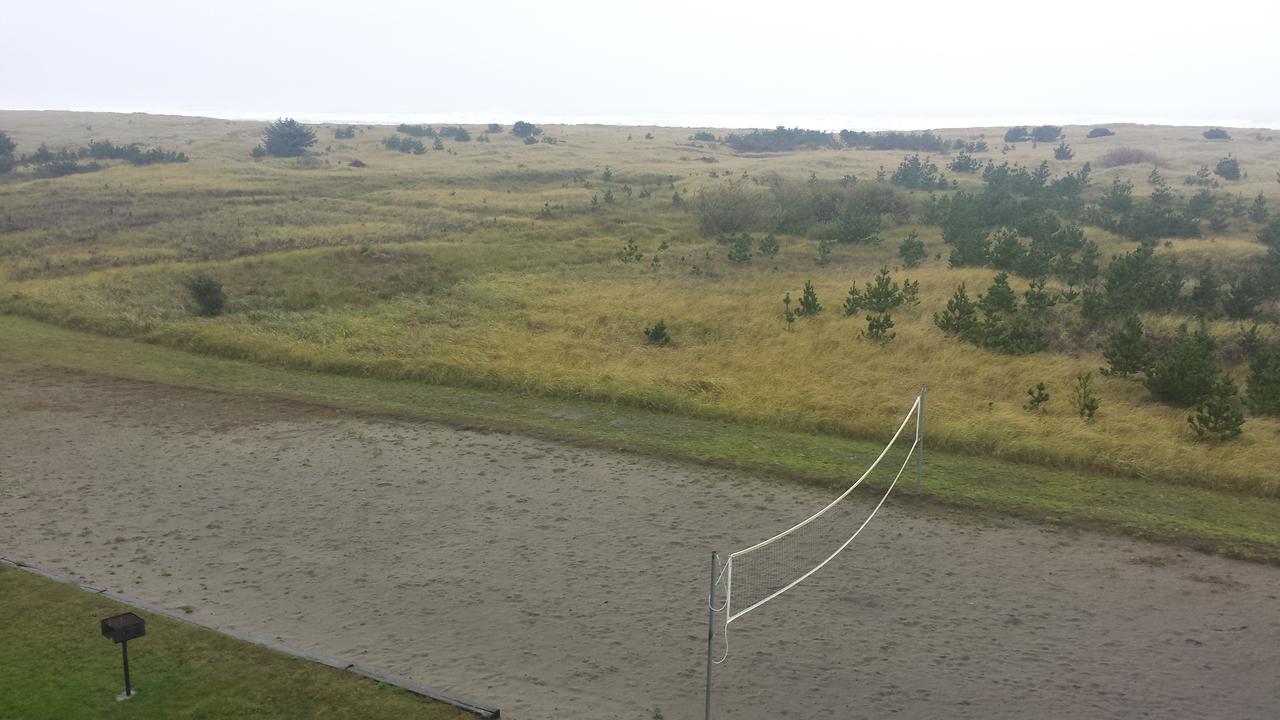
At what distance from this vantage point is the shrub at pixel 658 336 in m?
24.8

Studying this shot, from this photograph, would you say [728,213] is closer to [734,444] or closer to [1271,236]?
[1271,236]

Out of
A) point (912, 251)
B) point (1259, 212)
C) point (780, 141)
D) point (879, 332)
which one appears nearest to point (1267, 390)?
point (879, 332)

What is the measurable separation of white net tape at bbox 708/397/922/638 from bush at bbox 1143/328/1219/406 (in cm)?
777

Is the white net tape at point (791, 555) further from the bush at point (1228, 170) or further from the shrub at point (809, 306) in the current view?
the bush at point (1228, 170)

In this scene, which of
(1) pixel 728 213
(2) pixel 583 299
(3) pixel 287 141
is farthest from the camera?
(3) pixel 287 141

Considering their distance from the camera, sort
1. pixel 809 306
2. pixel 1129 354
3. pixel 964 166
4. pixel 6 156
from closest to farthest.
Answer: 1. pixel 1129 354
2. pixel 809 306
3. pixel 6 156
4. pixel 964 166

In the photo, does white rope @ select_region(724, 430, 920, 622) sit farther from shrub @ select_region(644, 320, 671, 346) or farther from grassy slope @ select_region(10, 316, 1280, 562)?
shrub @ select_region(644, 320, 671, 346)

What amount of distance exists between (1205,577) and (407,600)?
32.4ft

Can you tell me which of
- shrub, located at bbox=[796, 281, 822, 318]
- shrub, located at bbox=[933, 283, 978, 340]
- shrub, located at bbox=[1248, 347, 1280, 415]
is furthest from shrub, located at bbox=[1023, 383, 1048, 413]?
shrub, located at bbox=[796, 281, 822, 318]

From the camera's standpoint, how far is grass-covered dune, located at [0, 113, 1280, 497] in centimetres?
1834

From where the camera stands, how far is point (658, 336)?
24812mm

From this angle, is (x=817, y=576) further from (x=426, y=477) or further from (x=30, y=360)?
(x=30, y=360)

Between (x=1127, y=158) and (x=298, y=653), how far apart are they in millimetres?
83967

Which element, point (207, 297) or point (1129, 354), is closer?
point (1129, 354)
